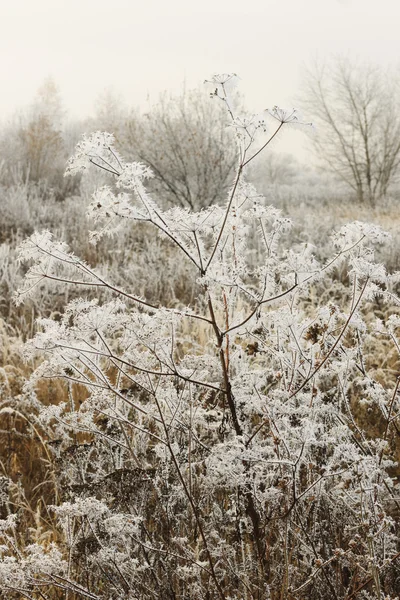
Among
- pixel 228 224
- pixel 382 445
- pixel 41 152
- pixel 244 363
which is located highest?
pixel 41 152

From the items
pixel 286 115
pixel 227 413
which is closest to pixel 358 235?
pixel 286 115

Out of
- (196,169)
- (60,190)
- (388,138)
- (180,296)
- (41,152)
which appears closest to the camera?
(180,296)

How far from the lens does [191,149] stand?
37.7 feet

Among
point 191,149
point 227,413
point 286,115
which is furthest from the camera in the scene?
point 191,149

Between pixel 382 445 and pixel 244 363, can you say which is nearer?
pixel 382 445

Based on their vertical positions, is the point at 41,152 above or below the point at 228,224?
above

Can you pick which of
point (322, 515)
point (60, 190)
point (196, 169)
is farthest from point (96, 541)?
point (60, 190)

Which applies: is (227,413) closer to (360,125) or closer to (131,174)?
(131,174)

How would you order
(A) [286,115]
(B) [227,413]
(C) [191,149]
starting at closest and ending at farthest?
(A) [286,115], (B) [227,413], (C) [191,149]

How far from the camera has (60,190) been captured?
1422 centimetres

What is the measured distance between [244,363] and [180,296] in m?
4.45

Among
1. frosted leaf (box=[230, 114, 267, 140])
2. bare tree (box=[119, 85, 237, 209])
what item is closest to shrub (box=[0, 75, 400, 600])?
frosted leaf (box=[230, 114, 267, 140])

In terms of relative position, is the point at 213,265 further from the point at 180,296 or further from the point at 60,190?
the point at 60,190

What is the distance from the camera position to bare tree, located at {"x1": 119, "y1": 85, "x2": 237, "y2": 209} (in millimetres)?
11305
